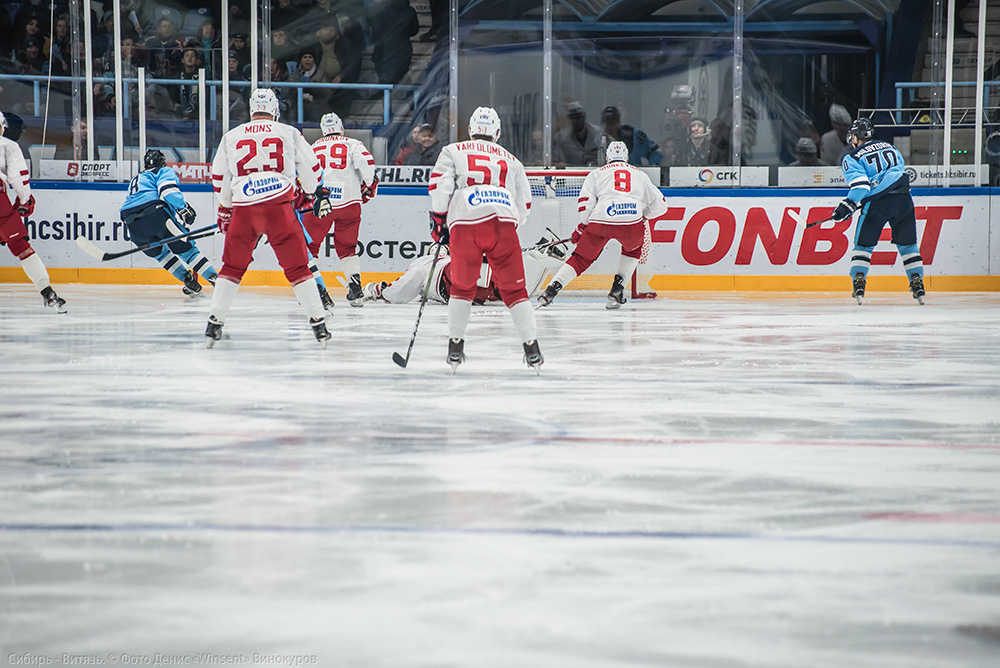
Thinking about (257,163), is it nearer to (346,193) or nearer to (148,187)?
(346,193)

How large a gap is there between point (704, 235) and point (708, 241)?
66 millimetres

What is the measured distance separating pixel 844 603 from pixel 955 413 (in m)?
2.13

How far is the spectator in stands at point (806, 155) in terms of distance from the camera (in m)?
10.6

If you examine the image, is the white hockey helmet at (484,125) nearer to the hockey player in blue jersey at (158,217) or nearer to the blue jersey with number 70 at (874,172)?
the hockey player in blue jersey at (158,217)

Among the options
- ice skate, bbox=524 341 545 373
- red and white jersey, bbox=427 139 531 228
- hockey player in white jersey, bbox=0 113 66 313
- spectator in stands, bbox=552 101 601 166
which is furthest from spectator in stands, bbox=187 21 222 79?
ice skate, bbox=524 341 545 373

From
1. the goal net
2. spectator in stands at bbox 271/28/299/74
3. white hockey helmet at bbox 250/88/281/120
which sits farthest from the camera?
spectator in stands at bbox 271/28/299/74

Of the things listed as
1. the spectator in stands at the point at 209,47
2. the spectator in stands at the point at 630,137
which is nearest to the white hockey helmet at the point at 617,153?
the spectator in stands at the point at 630,137

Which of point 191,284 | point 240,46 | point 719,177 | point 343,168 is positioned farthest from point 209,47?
point 719,177

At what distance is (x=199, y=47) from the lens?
35.9 feet

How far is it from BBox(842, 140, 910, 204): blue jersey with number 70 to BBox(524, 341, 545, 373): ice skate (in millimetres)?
4659

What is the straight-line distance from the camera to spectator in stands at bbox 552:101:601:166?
35.8ft

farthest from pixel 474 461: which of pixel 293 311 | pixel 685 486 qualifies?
pixel 293 311

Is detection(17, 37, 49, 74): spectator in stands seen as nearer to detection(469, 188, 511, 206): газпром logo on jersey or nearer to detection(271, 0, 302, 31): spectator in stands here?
detection(271, 0, 302, 31): spectator in stands

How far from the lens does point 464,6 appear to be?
1113cm
